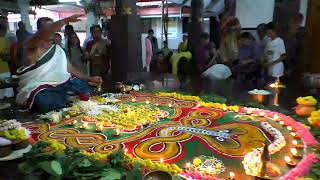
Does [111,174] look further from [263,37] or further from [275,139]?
[263,37]

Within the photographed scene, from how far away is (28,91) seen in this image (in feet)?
14.7

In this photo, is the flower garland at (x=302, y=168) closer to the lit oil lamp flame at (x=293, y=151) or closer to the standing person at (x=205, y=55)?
A: the lit oil lamp flame at (x=293, y=151)

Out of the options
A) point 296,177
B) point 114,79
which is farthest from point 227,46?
point 296,177

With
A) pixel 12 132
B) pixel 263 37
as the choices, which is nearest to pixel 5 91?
pixel 12 132

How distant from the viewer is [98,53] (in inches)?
278

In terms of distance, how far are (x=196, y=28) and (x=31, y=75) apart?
17.8ft

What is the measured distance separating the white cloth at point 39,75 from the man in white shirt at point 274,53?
3948mm

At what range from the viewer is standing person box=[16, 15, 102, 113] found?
14.5 ft

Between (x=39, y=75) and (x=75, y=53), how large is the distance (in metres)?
2.77

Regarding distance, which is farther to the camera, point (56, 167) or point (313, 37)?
point (313, 37)

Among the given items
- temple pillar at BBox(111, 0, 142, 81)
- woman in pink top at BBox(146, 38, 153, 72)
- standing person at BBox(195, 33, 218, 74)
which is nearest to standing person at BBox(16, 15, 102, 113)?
temple pillar at BBox(111, 0, 142, 81)

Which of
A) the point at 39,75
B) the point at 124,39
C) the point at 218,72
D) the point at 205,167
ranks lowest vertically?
the point at 205,167

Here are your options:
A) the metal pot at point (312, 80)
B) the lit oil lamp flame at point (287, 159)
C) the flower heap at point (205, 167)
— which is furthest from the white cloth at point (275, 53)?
the flower heap at point (205, 167)

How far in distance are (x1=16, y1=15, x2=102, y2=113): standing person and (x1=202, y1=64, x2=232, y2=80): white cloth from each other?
3.33 meters
